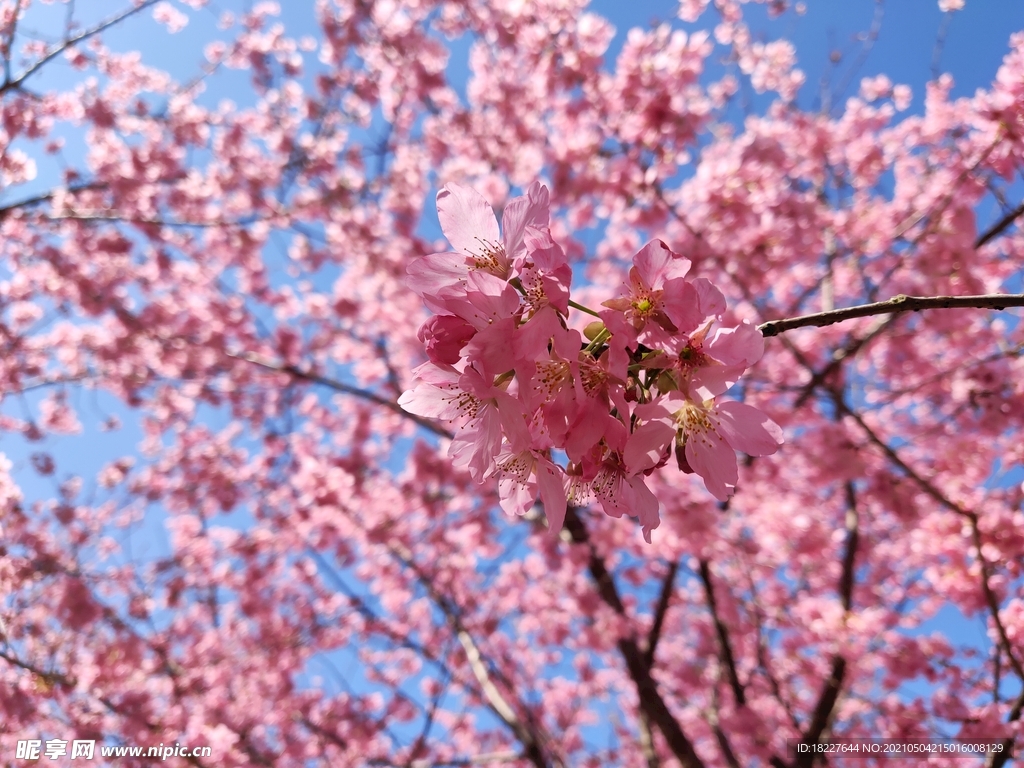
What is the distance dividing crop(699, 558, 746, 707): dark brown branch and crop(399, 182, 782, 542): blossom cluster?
4.02 meters

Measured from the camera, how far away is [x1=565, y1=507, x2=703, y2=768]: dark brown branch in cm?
407

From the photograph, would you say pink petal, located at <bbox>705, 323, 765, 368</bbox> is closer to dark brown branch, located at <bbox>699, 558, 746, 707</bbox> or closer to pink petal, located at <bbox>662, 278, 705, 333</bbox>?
pink petal, located at <bbox>662, 278, 705, 333</bbox>

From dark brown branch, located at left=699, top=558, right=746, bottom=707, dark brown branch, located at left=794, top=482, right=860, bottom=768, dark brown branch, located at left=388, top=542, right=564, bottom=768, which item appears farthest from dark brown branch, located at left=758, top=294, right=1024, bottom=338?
dark brown branch, located at left=388, top=542, right=564, bottom=768

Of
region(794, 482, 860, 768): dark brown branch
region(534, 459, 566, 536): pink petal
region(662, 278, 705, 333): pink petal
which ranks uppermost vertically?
region(794, 482, 860, 768): dark brown branch

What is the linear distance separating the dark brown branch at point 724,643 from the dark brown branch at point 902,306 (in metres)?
4.18

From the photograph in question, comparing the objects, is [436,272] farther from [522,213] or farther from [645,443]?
[645,443]

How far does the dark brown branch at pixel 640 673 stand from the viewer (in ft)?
13.3

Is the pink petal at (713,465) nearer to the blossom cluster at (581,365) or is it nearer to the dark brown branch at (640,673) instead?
the blossom cluster at (581,365)

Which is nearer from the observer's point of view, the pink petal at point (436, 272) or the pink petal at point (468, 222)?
the pink petal at point (436, 272)

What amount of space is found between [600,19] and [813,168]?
2790mm

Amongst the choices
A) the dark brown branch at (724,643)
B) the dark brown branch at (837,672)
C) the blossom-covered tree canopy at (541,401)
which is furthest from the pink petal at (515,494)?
the dark brown branch at (837,672)

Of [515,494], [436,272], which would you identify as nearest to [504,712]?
[515,494]

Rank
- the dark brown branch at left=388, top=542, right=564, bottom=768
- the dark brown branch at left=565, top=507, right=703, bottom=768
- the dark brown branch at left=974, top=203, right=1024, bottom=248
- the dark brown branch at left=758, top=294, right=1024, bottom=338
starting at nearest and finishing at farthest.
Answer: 1. the dark brown branch at left=758, top=294, right=1024, bottom=338
2. the dark brown branch at left=974, top=203, right=1024, bottom=248
3. the dark brown branch at left=565, top=507, right=703, bottom=768
4. the dark brown branch at left=388, top=542, right=564, bottom=768

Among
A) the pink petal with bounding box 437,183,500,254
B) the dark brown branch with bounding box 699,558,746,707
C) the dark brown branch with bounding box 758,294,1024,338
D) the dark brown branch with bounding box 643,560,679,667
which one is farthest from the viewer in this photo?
the dark brown branch with bounding box 643,560,679,667
